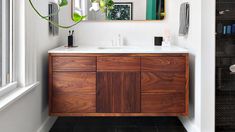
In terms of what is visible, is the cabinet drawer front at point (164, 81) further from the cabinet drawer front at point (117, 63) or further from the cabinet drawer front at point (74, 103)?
the cabinet drawer front at point (74, 103)

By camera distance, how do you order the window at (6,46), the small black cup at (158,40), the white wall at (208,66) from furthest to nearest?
the small black cup at (158,40) → the white wall at (208,66) → the window at (6,46)

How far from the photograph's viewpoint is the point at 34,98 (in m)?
2.61

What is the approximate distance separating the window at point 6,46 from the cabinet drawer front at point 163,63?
1.18 m

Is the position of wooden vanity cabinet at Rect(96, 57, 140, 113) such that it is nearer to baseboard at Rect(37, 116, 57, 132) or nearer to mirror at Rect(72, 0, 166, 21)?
baseboard at Rect(37, 116, 57, 132)

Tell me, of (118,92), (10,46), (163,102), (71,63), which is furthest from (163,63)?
(10,46)

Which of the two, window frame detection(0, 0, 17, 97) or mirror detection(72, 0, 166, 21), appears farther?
mirror detection(72, 0, 166, 21)

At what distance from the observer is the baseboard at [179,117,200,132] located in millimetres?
2875

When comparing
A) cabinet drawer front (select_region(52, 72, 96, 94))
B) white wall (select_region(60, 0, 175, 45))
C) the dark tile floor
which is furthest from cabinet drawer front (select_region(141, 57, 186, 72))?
white wall (select_region(60, 0, 175, 45))

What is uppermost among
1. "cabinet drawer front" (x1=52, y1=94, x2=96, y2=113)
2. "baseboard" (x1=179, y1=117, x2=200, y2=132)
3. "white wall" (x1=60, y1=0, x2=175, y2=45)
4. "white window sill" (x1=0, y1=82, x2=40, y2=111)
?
"white wall" (x1=60, y1=0, x2=175, y2=45)

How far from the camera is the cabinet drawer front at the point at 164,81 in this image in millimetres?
2875

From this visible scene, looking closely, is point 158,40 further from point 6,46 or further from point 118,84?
point 6,46

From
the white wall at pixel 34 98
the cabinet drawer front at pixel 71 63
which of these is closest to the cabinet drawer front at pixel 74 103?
the white wall at pixel 34 98

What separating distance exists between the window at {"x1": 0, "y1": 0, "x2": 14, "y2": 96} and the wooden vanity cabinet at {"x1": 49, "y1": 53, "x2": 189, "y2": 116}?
556 mm

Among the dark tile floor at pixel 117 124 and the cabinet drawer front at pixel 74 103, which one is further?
the dark tile floor at pixel 117 124
